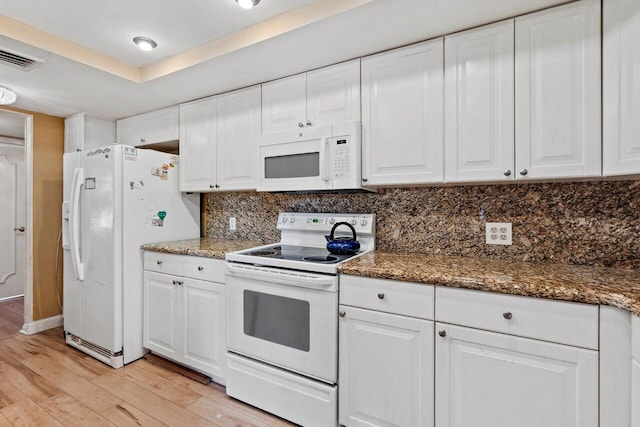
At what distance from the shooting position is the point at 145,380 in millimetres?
2248

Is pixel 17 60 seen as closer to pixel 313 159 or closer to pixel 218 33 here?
pixel 218 33

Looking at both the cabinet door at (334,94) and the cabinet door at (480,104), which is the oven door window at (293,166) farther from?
the cabinet door at (480,104)

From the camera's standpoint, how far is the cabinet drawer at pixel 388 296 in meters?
1.44

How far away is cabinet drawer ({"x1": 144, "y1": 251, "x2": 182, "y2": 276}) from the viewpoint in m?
2.34

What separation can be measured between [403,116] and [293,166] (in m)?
0.77

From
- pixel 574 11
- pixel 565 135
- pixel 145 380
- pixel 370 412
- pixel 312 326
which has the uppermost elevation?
pixel 574 11

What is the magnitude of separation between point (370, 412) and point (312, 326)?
0.50 metres

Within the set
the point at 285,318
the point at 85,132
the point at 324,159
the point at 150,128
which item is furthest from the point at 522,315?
the point at 85,132

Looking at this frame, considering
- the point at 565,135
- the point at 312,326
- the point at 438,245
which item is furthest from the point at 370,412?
the point at 565,135

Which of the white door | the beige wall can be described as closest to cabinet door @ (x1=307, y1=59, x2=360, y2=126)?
the beige wall

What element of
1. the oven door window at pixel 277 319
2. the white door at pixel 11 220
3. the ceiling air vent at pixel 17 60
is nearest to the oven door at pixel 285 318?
the oven door window at pixel 277 319

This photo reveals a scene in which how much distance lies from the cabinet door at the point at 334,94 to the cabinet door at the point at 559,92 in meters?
0.88

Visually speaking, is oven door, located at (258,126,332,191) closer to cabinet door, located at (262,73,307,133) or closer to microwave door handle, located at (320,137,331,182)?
microwave door handle, located at (320,137,331,182)

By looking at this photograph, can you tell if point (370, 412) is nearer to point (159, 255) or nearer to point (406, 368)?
point (406, 368)
